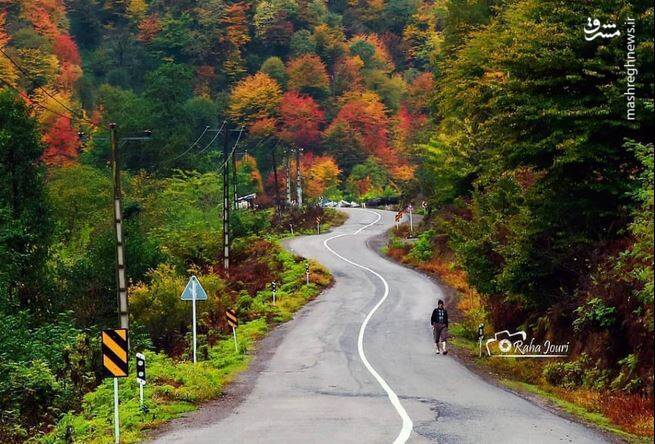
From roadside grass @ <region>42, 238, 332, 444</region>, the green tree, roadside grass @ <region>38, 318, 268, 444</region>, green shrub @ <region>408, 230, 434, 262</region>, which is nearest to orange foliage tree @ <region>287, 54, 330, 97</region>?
green shrub @ <region>408, 230, 434, 262</region>

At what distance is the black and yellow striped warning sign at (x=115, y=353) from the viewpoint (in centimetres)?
1468

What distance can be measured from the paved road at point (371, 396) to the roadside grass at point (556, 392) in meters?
0.75

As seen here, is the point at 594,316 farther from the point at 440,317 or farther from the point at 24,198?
the point at 24,198

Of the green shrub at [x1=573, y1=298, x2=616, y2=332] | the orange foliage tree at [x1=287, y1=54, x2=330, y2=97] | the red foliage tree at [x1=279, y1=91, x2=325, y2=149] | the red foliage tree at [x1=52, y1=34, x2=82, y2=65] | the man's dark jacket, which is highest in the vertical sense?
the red foliage tree at [x1=52, y1=34, x2=82, y2=65]

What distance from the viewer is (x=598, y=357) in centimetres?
1867

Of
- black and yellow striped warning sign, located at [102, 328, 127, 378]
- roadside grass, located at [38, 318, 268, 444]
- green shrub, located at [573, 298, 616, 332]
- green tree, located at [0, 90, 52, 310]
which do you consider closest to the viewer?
black and yellow striped warning sign, located at [102, 328, 127, 378]

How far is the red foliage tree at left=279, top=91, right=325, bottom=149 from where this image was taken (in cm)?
10188

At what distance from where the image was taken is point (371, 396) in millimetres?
17469

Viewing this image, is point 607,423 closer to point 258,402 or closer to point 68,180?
point 258,402

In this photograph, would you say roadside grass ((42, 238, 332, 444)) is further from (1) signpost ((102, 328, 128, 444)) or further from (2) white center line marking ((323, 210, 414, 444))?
(2) white center line marking ((323, 210, 414, 444))

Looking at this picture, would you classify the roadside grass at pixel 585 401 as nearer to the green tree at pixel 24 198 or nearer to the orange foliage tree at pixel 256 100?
the green tree at pixel 24 198

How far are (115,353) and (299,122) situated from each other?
88334mm

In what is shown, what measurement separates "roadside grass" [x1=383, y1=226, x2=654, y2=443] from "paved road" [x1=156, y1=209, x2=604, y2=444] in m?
0.75

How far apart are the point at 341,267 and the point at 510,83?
28.6 m
